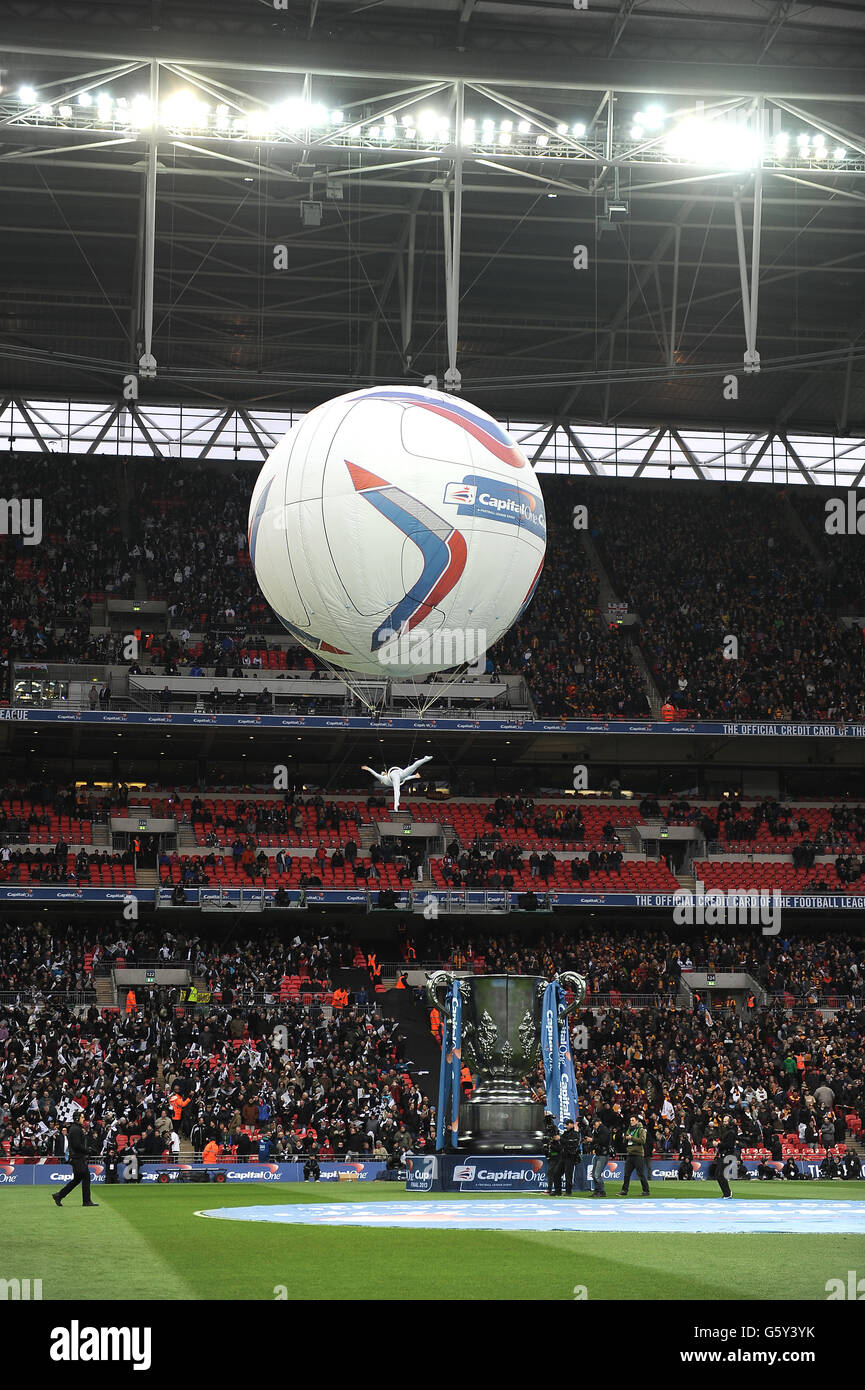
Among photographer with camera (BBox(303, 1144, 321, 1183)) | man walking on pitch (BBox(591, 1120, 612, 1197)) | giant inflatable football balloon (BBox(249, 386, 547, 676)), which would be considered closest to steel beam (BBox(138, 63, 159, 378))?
photographer with camera (BBox(303, 1144, 321, 1183))

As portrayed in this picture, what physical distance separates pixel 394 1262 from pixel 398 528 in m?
6.29

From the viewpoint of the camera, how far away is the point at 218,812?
158ft

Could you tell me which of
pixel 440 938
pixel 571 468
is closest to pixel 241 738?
pixel 440 938

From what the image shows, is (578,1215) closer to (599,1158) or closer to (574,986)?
(599,1158)

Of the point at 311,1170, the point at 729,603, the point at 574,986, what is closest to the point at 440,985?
the point at 574,986

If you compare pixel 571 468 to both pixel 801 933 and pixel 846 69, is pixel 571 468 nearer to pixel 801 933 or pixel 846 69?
pixel 801 933

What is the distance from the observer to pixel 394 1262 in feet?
43.8

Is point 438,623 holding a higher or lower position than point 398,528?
lower

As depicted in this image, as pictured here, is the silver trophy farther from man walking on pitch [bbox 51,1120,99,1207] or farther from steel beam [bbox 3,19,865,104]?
steel beam [bbox 3,19,865,104]

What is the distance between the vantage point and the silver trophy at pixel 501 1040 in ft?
78.6

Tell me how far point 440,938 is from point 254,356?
21625mm

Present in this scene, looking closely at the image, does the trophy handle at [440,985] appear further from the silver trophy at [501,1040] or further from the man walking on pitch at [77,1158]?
the man walking on pitch at [77,1158]

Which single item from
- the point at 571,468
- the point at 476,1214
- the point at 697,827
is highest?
the point at 571,468

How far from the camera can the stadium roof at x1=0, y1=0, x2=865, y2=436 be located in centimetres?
3488
